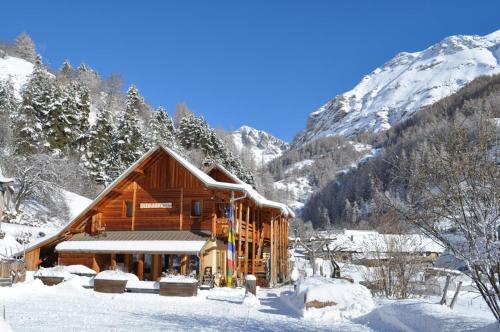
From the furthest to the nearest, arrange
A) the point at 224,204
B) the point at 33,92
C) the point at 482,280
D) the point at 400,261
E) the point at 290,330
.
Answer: the point at 33,92, the point at 224,204, the point at 400,261, the point at 290,330, the point at 482,280

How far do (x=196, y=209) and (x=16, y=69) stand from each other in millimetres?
75384

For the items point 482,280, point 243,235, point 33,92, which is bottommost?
point 482,280

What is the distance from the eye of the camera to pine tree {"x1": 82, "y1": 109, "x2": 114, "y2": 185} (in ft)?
176

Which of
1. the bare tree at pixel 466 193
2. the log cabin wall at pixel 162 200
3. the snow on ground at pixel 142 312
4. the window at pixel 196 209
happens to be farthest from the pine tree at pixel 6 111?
the bare tree at pixel 466 193

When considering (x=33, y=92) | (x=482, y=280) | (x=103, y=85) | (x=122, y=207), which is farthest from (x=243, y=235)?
(x=103, y=85)

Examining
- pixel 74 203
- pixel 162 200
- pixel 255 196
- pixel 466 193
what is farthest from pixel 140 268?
pixel 466 193

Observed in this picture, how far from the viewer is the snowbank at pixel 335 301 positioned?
1628 cm

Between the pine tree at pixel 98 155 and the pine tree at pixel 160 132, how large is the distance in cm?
479

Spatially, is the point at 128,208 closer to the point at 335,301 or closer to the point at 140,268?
the point at 140,268

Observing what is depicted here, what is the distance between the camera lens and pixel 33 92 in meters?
52.3

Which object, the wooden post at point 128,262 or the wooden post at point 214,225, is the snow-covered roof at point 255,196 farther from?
the wooden post at point 128,262

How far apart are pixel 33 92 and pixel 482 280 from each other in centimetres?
5087

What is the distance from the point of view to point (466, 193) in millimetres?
9219

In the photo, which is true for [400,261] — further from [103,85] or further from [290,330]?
[103,85]
